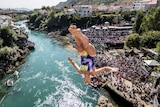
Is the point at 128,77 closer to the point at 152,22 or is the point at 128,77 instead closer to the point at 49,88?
the point at 49,88

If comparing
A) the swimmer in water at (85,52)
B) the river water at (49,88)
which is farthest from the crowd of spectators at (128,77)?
the swimmer in water at (85,52)

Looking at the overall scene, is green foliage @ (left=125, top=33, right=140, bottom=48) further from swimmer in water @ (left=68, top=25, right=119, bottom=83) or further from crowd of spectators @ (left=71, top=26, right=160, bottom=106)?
swimmer in water @ (left=68, top=25, right=119, bottom=83)

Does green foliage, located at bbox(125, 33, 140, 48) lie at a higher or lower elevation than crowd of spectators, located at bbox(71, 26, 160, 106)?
higher

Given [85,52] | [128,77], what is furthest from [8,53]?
[85,52]

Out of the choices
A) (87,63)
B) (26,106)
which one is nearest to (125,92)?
(26,106)

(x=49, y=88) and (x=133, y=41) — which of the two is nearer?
(x=49, y=88)

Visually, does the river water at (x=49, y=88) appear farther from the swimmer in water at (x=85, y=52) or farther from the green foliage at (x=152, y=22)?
the swimmer in water at (x=85, y=52)

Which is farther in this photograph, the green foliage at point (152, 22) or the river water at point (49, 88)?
the green foliage at point (152, 22)

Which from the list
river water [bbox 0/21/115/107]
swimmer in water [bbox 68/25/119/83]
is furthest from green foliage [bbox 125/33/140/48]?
swimmer in water [bbox 68/25/119/83]
